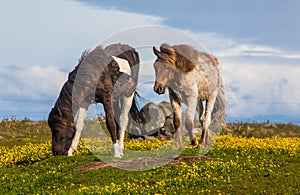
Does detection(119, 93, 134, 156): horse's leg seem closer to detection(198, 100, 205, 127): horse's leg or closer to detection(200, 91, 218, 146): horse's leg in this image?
detection(200, 91, 218, 146): horse's leg

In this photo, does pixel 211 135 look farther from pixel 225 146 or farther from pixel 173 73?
pixel 173 73

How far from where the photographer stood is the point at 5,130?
43.1 meters

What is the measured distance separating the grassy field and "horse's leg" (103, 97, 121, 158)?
1.13 metres

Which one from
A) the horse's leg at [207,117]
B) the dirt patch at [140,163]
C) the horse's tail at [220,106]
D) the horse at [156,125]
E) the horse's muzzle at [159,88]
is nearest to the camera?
the dirt patch at [140,163]

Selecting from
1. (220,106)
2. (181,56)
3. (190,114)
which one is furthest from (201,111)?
(181,56)

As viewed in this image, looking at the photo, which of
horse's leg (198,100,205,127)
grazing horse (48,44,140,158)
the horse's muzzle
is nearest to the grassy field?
grazing horse (48,44,140,158)

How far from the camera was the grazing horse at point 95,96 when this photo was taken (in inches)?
955

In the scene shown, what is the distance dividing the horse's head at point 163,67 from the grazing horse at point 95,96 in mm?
1809

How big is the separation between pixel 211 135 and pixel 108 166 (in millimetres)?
8128

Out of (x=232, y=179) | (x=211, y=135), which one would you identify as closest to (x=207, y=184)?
(x=232, y=179)

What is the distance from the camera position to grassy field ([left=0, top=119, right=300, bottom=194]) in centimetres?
1738

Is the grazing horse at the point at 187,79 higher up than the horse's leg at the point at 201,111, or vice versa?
the grazing horse at the point at 187,79

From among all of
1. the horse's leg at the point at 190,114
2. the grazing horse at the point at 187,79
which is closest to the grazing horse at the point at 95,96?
the grazing horse at the point at 187,79

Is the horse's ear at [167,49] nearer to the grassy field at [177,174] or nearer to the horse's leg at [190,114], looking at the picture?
the horse's leg at [190,114]
